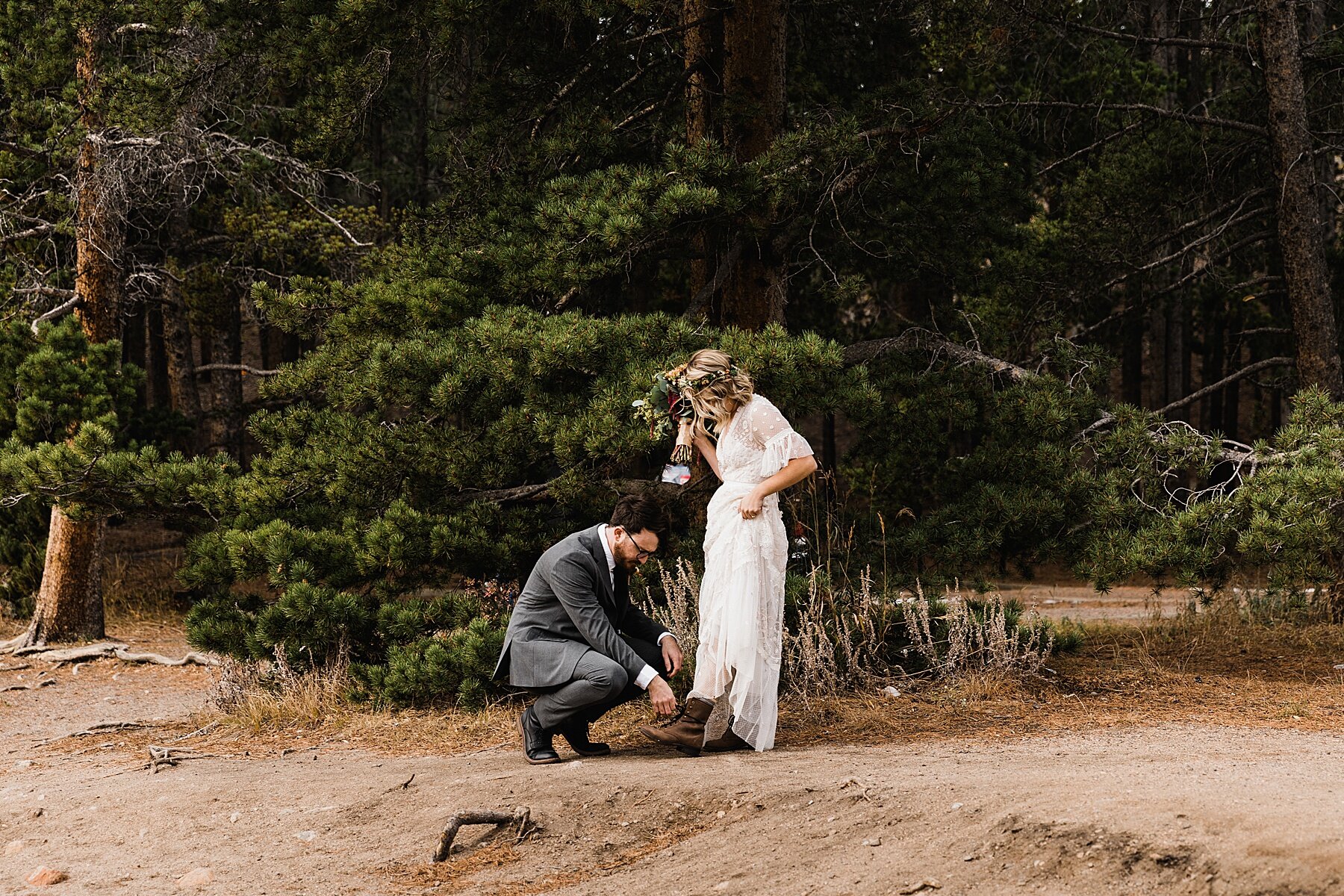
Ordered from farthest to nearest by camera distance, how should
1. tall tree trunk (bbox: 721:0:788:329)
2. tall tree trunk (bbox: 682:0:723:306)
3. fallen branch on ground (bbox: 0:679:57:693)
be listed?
fallen branch on ground (bbox: 0:679:57:693) → tall tree trunk (bbox: 682:0:723:306) → tall tree trunk (bbox: 721:0:788:329)

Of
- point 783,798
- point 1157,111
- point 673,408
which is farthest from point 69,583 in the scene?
point 1157,111

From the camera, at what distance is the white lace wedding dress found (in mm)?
6270

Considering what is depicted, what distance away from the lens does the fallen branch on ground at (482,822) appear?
526cm

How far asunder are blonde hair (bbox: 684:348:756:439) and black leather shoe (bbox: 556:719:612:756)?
5.69 feet

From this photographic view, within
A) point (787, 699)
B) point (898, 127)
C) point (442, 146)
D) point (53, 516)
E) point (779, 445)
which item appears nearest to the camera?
point (779, 445)

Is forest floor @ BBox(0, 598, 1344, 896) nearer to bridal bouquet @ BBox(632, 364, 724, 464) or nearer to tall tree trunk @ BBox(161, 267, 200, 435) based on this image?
bridal bouquet @ BBox(632, 364, 724, 464)

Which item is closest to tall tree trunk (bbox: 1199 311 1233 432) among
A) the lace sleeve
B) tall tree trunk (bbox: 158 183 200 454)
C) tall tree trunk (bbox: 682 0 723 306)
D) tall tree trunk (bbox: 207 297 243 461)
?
tall tree trunk (bbox: 682 0 723 306)

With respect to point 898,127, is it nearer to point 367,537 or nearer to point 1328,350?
point 1328,350

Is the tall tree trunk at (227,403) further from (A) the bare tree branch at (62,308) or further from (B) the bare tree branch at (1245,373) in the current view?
(B) the bare tree branch at (1245,373)

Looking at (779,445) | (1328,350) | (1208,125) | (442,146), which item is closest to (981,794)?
(779,445)

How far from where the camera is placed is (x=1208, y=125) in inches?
446

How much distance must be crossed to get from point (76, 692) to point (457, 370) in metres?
5.47

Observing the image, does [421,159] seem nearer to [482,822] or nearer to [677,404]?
[677,404]

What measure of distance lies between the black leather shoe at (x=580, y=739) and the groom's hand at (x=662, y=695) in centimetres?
64
